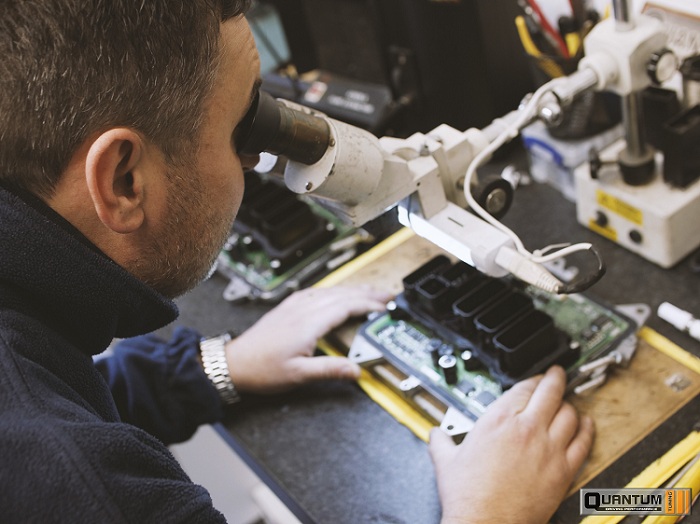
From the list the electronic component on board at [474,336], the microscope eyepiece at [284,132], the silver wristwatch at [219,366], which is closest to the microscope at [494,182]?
the microscope eyepiece at [284,132]

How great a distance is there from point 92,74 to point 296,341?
61 cm

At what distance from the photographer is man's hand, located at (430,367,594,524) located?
101 cm

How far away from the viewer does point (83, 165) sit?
2.91ft

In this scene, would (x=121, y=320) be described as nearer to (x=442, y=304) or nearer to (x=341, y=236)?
(x=442, y=304)

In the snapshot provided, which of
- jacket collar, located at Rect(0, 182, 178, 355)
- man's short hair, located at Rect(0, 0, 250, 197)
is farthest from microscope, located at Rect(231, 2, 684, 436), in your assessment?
jacket collar, located at Rect(0, 182, 178, 355)

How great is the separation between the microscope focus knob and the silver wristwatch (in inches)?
31.9

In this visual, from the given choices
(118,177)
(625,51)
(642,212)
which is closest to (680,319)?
(642,212)

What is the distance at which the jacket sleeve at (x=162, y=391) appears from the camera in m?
1.27

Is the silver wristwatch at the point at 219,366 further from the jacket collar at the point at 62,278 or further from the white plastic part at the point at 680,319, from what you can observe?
the white plastic part at the point at 680,319

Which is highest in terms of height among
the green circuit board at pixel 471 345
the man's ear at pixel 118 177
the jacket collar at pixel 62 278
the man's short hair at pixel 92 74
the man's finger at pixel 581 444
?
the man's short hair at pixel 92 74

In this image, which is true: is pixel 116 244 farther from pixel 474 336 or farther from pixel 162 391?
pixel 474 336

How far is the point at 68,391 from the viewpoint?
88 cm

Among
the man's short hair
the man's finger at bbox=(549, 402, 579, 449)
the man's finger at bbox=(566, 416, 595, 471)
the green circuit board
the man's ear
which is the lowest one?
the man's finger at bbox=(566, 416, 595, 471)

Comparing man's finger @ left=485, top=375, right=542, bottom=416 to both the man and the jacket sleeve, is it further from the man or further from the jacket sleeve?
the jacket sleeve
